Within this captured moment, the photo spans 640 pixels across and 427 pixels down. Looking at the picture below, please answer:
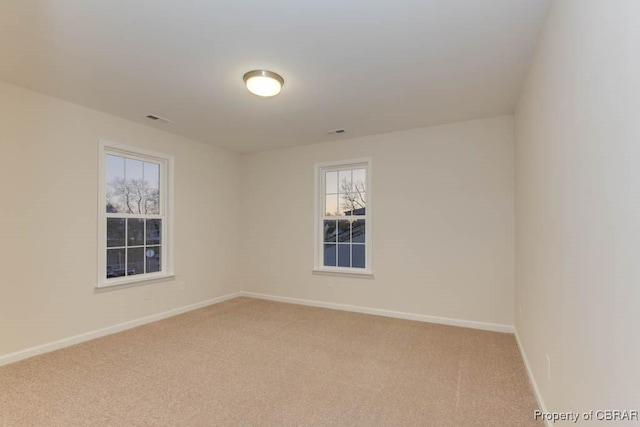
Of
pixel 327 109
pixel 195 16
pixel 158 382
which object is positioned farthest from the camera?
pixel 327 109

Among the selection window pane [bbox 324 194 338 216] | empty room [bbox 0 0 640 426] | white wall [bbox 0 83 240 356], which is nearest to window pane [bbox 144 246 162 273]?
empty room [bbox 0 0 640 426]

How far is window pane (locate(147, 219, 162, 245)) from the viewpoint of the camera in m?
4.27

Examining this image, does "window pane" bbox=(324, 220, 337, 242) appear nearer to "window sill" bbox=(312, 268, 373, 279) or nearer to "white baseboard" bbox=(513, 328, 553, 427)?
"window sill" bbox=(312, 268, 373, 279)

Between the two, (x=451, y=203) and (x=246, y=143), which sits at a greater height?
(x=246, y=143)

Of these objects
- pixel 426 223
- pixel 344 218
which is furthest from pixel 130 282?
pixel 426 223

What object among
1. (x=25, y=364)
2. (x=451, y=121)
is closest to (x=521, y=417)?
(x=451, y=121)

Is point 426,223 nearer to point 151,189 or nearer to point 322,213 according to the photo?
point 322,213

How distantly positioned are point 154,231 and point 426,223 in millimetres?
3647

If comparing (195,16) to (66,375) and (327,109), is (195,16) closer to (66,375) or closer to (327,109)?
(327,109)

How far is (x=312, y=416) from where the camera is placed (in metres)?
2.09

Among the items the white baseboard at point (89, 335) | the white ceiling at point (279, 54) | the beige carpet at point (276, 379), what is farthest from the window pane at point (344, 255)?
the white baseboard at point (89, 335)

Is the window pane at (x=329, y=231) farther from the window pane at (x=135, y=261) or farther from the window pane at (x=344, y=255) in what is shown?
the window pane at (x=135, y=261)

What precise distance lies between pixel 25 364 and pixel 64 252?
3.44ft

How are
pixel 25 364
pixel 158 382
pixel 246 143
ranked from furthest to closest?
pixel 246 143 → pixel 25 364 → pixel 158 382
